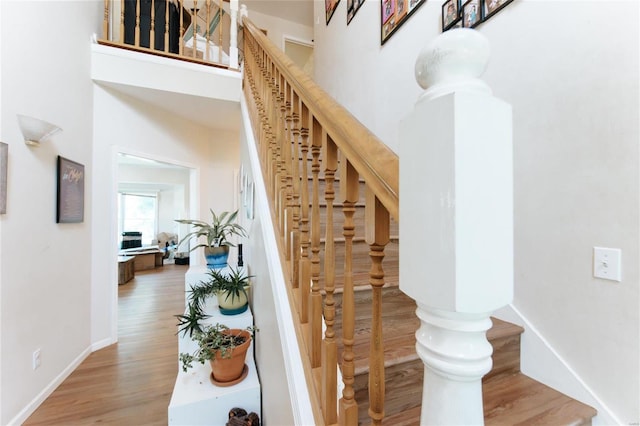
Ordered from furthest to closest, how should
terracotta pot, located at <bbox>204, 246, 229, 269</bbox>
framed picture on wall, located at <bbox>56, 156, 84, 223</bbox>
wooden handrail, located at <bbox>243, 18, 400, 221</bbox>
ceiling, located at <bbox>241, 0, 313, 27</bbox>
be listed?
ceiling, located at <bbox>241, 0, 313, 27</bbox>
terracotta pot, located at <bbox>204, 246, 229, 269</bbox>
framed picture on wall, located at <bbox>56, 156, 84, 223</bbox>
wooden handrail, located at <bbox>243, 18, 400, 221</bbox>

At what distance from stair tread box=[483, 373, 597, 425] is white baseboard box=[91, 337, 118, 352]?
10.2 feet

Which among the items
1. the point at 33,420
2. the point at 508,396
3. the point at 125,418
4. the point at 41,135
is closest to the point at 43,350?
the point at 33,420

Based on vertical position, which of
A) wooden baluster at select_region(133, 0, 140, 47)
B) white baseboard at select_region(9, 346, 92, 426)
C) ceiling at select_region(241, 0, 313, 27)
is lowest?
white baseboard at select_region(9, 346, 92, 426)

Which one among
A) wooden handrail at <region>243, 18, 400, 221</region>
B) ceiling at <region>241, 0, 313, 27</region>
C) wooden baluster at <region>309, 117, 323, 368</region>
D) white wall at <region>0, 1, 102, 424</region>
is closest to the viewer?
wooden handrail at <region>243, 18, 400, 221</region>

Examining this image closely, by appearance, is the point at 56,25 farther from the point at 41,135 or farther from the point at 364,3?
the point at 364,3

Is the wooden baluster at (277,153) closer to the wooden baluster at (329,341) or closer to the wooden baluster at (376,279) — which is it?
the wooden baluster at (329,341)

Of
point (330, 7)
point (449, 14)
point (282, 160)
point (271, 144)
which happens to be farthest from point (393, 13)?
point (282, 160)

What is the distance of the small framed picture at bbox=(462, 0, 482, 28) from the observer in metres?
1.52

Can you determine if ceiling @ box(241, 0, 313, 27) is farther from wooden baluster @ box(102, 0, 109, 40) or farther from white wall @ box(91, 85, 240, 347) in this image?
wooden baluster @ box(102, 0, 109, 40)

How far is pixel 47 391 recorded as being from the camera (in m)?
1.93

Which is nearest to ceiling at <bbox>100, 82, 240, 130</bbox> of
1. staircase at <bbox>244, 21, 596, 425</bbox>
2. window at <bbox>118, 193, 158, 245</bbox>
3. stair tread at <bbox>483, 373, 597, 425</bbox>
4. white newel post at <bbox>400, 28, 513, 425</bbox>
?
staircase at <bbox>244, 21, 596, 425</bbox>

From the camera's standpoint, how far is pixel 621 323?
98 cm

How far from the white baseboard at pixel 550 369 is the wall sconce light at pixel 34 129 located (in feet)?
9.45

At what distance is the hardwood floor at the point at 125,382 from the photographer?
1799 mm
